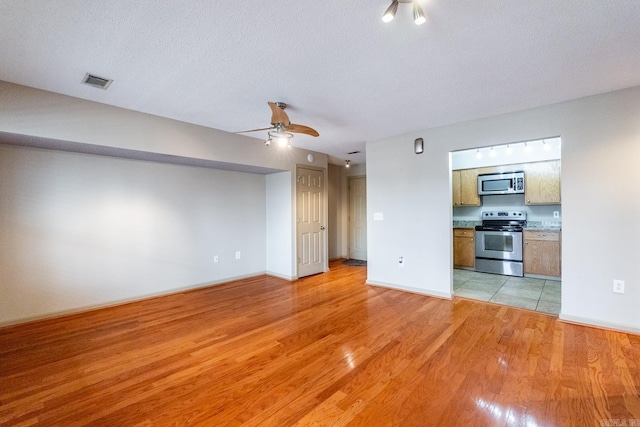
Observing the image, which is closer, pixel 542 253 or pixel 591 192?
pixel 591 192

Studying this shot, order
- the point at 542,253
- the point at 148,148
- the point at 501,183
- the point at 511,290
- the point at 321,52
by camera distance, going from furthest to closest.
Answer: the point at 501,183 < the point at 542,253 < the point at 511,290 < the point at 148,148 < the point at 321,52

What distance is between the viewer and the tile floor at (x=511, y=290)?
3.60 metres

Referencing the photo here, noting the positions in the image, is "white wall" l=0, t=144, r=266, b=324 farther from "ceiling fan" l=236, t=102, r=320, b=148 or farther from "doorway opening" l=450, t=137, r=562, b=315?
"doorway opening" l=450, t=137, r=562, b=315

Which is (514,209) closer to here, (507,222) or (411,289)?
(507,222)

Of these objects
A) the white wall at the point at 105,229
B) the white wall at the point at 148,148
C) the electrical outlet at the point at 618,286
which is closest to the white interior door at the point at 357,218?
the white wall at the point at 148,148

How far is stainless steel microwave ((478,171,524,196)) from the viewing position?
16.7ft

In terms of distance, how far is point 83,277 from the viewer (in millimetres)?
3488

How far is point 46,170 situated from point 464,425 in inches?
185

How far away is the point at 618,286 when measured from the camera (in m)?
2.79

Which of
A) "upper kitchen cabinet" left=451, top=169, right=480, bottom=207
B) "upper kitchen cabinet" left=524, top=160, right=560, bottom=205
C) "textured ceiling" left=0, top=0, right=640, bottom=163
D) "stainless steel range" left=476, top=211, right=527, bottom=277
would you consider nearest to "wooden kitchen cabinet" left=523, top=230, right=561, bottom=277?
"stainless steel range" left=476, top=211, right=527, bottom=277

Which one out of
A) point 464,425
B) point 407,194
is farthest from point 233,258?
point 464,425

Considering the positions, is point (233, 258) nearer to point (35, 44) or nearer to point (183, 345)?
point (183, 345)

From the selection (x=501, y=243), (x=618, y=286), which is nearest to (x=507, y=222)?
(x=501, y=243)

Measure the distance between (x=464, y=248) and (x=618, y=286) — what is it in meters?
2.87
